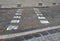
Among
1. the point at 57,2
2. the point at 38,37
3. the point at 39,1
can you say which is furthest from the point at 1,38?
the point at 57,2

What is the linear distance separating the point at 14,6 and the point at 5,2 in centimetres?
42

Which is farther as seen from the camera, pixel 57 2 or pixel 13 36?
pixel 57 2

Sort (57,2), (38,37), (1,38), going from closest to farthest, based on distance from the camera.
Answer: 1. (1,38)
2. (38,37)
3. (57,2)

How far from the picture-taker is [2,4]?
624 centimetres

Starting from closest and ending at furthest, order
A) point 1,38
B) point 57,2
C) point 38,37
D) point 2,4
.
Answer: point 1,38 < point 38,37 < point 2,4 < point 57,2

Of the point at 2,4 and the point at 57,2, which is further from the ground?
the point at 2,4

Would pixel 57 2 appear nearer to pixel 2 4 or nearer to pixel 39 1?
pixel 39 1

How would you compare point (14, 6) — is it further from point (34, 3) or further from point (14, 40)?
point (14, 40)

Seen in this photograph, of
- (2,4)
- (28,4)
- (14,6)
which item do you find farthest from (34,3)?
(2,4)

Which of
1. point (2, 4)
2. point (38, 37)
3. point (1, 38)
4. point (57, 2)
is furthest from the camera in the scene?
point (57, 2)

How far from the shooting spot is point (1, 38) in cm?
201

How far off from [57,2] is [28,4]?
1437 millimetres

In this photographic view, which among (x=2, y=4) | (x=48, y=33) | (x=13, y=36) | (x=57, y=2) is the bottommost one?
(x=57, y=2)

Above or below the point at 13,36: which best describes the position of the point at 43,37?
below
